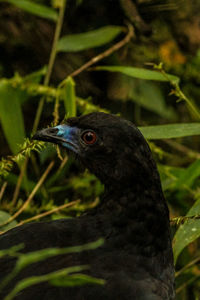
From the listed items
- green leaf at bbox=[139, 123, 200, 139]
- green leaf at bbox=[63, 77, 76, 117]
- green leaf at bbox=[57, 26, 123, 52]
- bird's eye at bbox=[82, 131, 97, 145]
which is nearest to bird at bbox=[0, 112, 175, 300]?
bird's eye at bbox=[82, 131, 97, 145]

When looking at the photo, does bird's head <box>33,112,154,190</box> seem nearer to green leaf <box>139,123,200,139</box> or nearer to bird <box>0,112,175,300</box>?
bird <box>0,112,175,300</box>

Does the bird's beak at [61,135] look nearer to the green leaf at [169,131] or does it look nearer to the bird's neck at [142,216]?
the bird's neck at [142,216]

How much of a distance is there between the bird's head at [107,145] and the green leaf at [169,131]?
51cm

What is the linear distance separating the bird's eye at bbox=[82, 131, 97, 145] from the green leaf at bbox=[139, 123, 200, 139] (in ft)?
1.72

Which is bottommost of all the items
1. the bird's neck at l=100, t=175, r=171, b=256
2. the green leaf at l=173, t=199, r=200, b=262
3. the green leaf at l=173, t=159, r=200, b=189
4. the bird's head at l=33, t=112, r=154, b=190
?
the green leaf at l=173, t=159, r=200, b=189

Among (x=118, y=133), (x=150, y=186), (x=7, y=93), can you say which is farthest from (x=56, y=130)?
(x=7, y=93)

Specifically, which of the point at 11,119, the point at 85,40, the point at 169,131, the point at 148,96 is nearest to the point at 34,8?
the point at 85,40

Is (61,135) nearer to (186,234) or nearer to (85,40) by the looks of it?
(186,234)

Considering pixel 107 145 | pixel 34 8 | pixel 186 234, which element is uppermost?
pixel 34 8

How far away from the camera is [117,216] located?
2.54 metres

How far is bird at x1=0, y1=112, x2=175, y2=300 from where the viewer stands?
2402 millimetres

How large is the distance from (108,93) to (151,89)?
1.09 ft

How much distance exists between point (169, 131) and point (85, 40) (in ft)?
4.07

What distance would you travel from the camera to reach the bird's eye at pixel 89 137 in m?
2.55
